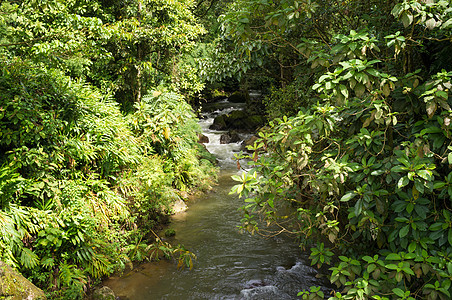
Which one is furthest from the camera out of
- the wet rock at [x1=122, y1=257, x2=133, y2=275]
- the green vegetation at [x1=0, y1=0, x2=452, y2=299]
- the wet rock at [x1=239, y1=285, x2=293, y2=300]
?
the wet rock at [x1=122, y1=257, x2=133, y2=275]

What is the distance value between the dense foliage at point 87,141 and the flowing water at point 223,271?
353 millimetres

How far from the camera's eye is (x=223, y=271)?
5652 millimetres

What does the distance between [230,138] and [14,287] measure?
1325cm

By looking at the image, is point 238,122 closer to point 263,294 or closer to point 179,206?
point 179,206

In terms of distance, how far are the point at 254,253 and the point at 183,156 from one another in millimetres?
3896

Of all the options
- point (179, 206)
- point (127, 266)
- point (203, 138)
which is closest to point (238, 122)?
point (203, 138)

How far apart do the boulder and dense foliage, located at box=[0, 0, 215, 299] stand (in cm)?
34

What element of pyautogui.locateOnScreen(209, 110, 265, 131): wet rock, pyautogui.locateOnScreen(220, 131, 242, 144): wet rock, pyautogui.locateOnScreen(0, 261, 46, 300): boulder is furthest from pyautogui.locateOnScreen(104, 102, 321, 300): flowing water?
pyautogui.locateOnScreen(209, 110, 265, 131): wet rock

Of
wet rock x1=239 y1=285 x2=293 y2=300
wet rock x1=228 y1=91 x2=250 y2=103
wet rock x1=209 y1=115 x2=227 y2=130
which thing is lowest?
wet rock x1=239 y1=285 x2=293 y2=300

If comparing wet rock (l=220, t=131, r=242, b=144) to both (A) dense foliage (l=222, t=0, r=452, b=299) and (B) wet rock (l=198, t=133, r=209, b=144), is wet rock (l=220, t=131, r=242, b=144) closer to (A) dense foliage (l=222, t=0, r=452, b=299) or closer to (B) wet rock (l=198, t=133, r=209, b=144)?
(B) wet rock (l=198, t=133, r=209, b=144)

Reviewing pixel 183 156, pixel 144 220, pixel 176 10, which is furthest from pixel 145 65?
pixel 144 220

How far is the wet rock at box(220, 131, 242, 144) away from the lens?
16422mm

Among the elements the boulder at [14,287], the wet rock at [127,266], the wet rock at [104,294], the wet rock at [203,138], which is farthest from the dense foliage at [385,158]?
the wet rock at [203,138]

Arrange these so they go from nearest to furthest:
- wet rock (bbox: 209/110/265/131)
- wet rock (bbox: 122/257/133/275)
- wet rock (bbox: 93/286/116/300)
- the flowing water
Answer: wet rock (bbox: 93/286/116/300), the flowing water, wet rock (bbox: 122/257/133/275), wet rock (bbox: 209/110/265/131)
